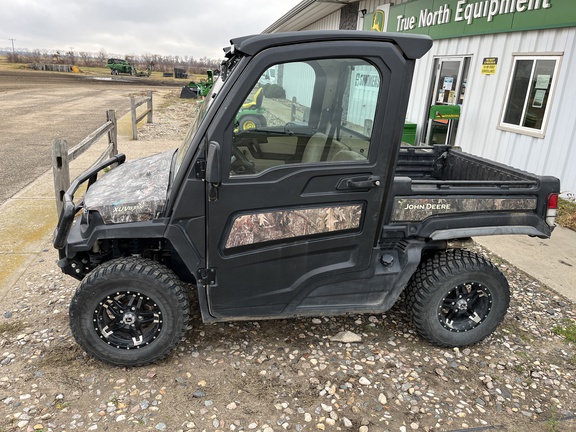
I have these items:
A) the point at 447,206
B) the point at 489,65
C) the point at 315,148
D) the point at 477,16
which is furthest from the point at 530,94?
the point at 315,148

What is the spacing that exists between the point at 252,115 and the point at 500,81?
6.62 m

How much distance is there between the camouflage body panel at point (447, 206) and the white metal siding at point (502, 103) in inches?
171

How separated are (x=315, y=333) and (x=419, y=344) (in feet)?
2.63

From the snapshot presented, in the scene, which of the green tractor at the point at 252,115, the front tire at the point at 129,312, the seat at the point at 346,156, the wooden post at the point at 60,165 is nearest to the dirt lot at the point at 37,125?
the wooden post at the point at 60,165

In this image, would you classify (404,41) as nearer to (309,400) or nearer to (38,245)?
(309,400)

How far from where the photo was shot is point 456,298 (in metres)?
3.24

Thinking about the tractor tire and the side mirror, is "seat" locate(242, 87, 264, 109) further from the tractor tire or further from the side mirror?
the side mirror

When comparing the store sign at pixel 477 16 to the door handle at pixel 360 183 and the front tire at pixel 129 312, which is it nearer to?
the door handle at pixel 360 183

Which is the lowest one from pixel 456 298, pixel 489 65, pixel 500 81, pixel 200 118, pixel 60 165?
pixel 456 298

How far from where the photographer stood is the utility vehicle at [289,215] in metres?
2.61

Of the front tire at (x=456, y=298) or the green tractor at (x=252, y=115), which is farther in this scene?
the front tire at (x=456, y=298)

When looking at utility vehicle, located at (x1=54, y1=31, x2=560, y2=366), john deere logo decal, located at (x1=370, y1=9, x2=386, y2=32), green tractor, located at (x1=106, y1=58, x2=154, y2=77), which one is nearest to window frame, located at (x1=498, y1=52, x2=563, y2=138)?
utility vehicle, located at (x1=54, y1=31, x2=560, y2=366)

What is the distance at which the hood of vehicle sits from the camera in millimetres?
2734

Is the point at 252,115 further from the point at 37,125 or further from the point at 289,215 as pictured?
the point at 37,125
